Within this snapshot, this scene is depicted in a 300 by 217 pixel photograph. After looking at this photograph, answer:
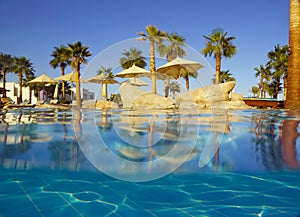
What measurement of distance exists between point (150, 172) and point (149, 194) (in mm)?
759

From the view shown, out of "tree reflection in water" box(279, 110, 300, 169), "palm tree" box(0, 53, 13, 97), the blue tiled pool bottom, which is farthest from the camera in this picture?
"palm tree" box(0, 53, 13, 97)

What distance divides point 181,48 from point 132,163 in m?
3.11

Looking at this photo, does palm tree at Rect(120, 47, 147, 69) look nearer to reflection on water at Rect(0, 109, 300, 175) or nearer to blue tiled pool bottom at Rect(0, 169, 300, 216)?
reflection on water at Rect(0, 109, 300, 175)

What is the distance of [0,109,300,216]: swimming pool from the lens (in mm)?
2551

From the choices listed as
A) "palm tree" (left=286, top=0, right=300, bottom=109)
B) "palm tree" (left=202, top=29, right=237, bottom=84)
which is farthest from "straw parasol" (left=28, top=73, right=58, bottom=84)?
"palm tree" (left=286, top=0, right=300, bottom=109)

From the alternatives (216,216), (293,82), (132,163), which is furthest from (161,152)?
(293,82)

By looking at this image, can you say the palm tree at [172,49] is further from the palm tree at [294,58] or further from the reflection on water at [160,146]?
the palm tree at [294,58]

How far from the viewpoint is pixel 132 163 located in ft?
13.4

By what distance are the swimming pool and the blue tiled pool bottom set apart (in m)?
0.01

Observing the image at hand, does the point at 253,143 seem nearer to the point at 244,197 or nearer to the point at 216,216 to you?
the point at 244,197

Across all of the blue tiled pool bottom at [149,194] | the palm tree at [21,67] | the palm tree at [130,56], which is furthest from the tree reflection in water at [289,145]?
the palm tree at [21,67]

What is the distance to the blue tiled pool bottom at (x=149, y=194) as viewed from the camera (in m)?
2.45

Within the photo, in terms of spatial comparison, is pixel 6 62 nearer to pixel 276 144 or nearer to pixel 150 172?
pixel 150 172

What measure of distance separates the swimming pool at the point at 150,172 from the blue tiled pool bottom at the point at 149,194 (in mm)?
10
